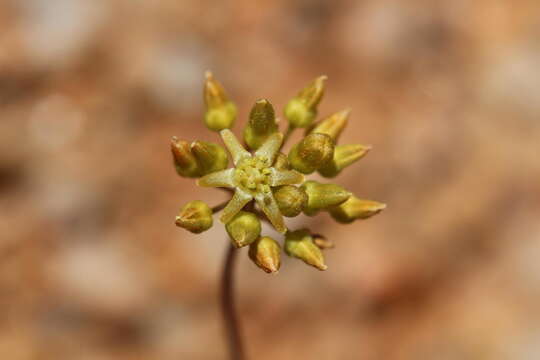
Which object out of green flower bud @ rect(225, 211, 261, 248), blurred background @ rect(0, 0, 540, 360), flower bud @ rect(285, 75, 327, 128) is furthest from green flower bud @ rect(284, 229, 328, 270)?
blurred background @ rect(0, 0, 540, 360)

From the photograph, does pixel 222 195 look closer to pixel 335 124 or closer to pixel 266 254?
pixel 335 124

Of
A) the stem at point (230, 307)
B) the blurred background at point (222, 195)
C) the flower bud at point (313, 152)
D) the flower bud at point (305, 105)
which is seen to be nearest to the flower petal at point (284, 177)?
the flower bud at point (313, 152)

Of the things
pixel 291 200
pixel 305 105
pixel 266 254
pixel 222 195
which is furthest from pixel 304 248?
pixel 222 195

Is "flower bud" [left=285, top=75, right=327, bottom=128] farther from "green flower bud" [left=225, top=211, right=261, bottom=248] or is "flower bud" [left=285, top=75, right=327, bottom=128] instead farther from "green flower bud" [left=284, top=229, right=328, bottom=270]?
"green flower bud" [left=225, top=211, right=261, bottom=248]

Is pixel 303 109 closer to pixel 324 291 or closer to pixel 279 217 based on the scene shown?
pixel 279 217

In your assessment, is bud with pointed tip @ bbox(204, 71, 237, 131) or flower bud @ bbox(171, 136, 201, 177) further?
bud with pointed tip @ bbox(204, 71, 237, 131)
